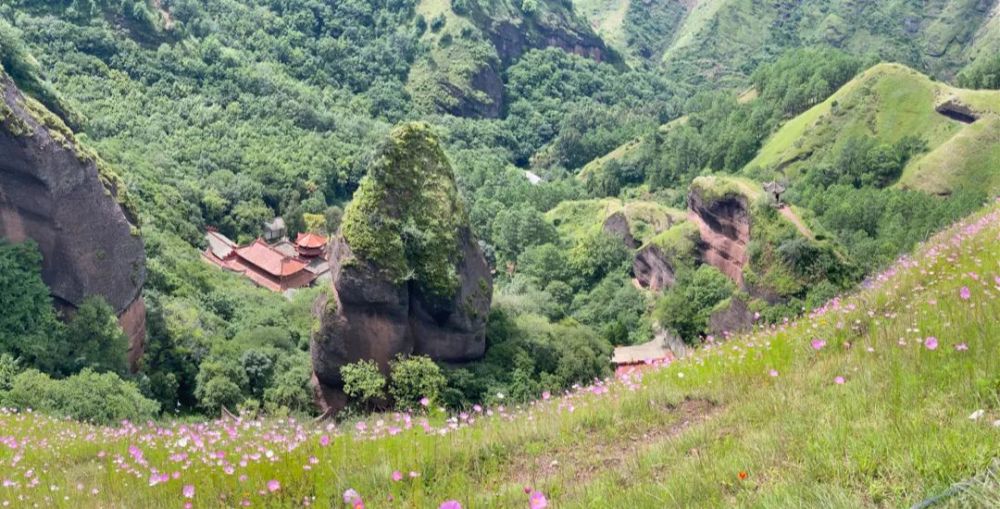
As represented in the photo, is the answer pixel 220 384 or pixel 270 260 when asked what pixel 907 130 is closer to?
pixel 270 260

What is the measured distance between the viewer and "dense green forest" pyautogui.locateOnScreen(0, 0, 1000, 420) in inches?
1065

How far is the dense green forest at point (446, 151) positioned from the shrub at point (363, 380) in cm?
10

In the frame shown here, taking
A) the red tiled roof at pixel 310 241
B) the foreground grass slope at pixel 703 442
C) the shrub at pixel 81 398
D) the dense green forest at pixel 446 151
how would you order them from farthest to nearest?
the red tiled roof at pixel 310 241, the dense green forest at pixel 446 151, the shrub at pixel 81 398, the foreground grass slope at pixel 703 442

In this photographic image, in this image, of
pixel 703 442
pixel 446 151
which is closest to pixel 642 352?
pixel 703 442

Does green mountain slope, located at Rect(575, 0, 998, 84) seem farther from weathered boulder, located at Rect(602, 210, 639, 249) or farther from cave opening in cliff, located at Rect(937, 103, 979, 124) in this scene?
weathered boulder, located at Rect(602, 210, 639, 249)

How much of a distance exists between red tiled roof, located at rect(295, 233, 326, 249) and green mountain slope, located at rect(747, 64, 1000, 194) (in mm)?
48057

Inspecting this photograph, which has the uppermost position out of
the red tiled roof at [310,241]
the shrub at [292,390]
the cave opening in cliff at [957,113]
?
the cave opening in cliff at [957,113]

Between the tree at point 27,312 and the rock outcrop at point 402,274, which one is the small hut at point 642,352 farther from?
the tree at point 27,312

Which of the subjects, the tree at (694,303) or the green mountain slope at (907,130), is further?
the green mountain slope at (907,130)

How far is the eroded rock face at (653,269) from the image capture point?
4738cm

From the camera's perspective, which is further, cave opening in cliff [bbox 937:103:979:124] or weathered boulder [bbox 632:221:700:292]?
cave opening in cliff [bbox 937:103:979:124]

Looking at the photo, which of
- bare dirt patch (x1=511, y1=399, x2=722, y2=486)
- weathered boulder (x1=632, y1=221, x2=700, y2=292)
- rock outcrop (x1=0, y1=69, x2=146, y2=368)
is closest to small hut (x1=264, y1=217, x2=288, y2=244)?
weathered boulder (x1=632, y1=221, x2=700, y2=292)

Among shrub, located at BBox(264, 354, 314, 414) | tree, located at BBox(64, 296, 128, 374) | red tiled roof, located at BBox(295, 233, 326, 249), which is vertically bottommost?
red tiled roof, located at BBox(295, 233, 326, 249)

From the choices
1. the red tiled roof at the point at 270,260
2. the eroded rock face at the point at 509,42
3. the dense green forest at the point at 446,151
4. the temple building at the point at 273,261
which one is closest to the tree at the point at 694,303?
the dense green forest at the point at 446,151
